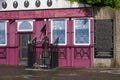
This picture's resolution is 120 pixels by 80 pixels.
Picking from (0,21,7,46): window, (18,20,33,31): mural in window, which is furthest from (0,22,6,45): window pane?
(18,20,33,31): mural in window

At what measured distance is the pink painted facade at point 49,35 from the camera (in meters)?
25.9

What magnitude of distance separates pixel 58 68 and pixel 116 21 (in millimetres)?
4947

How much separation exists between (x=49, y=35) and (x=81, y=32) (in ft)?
7.81

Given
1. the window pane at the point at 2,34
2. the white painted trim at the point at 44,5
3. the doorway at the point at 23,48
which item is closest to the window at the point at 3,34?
the window pane at the point at 2,34

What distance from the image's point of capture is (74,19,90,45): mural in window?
84.9ft

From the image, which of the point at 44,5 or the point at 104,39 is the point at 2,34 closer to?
the point at 44,5

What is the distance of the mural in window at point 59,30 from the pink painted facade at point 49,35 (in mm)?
298

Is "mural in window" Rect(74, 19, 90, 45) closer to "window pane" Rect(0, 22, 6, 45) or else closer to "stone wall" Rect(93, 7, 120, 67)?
"stone wall" Rect(93, 7, 120, 67)

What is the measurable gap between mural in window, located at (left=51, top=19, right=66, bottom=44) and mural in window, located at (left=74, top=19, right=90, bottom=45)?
2.89 ft

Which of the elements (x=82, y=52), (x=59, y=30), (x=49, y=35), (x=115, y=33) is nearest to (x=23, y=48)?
(x=49, y=35)

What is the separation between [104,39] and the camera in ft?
83.4

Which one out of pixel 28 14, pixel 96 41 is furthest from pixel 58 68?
pixel 28 14

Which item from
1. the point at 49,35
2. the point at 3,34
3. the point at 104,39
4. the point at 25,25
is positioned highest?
the point at 25,25

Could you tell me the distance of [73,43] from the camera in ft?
86.1
